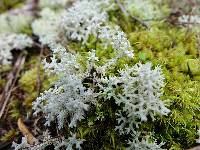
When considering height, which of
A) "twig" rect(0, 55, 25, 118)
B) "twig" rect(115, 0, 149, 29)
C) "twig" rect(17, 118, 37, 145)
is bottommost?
"twig" rect(17, 118, 37, 145)

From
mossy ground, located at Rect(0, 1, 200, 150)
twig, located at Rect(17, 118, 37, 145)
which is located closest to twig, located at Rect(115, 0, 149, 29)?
mossy ground, located at Rect(0, 1, 200, 150)

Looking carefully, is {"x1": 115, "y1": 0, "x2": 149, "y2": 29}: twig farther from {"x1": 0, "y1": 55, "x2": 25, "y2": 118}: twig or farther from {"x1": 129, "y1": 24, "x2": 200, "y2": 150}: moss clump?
{"x1": 0, "y1": 55, "x2": 25, "y2": 118}: twig

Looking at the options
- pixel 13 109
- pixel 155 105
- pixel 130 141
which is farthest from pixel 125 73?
pixel 13 109

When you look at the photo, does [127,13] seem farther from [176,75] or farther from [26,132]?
[26,132]

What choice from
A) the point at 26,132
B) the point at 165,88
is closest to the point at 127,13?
the point at 165,88

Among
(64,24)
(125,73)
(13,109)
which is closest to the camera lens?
(125,73)

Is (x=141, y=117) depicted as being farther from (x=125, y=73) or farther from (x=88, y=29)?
(x=88, y=29)

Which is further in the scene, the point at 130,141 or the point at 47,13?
the point at 47,13
